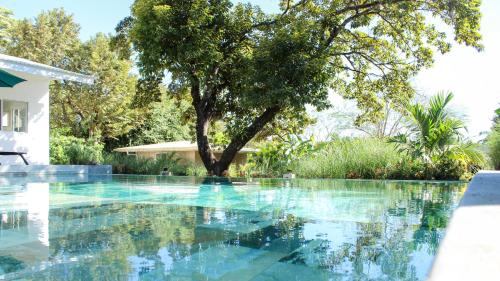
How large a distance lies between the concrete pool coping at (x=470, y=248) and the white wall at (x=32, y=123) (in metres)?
14.4

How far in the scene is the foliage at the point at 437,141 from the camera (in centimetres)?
1136

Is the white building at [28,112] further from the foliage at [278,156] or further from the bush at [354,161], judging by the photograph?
the bush at [354,161]

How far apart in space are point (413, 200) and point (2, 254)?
17.2 feet

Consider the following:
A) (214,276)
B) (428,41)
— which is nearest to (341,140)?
(428,41)

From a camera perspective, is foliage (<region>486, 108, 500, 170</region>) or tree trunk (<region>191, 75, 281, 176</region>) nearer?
tree trunk (<region>191, 75, 281, 176</region>)

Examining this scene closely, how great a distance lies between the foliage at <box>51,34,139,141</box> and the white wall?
1019 cm

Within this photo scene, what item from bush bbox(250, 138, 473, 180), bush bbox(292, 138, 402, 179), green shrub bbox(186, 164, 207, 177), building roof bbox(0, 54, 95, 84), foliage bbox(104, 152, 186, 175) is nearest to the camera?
bush bbox(250, 138, 473, 180)

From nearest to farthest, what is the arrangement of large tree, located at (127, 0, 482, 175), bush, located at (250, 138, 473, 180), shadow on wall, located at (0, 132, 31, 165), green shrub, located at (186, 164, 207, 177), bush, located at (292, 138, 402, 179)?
bush, located at (250, 138, 473, 180) → large tree, located at (127, 0, 482, 175) → bush, located at (292, 138, 402, 179) → shadow on wall, located at (0, 132, 31, 165) → green shrub, located at (186, 164, 207, 177)

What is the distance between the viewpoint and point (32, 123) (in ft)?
45.6

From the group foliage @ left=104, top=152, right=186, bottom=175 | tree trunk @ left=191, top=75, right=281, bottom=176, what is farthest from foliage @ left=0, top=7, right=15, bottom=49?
tree trunk @ left=191, top=75, right=281, bottom=176

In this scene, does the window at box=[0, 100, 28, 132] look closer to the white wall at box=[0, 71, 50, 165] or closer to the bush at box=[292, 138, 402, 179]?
the white wall at box=[0, 71, 50, 165]

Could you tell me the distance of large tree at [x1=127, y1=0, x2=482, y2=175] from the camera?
11516 millimetres

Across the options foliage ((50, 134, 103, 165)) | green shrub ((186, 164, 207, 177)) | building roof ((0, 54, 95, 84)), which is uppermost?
building roof ((0, 54, 95, 84))

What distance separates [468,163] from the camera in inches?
475
